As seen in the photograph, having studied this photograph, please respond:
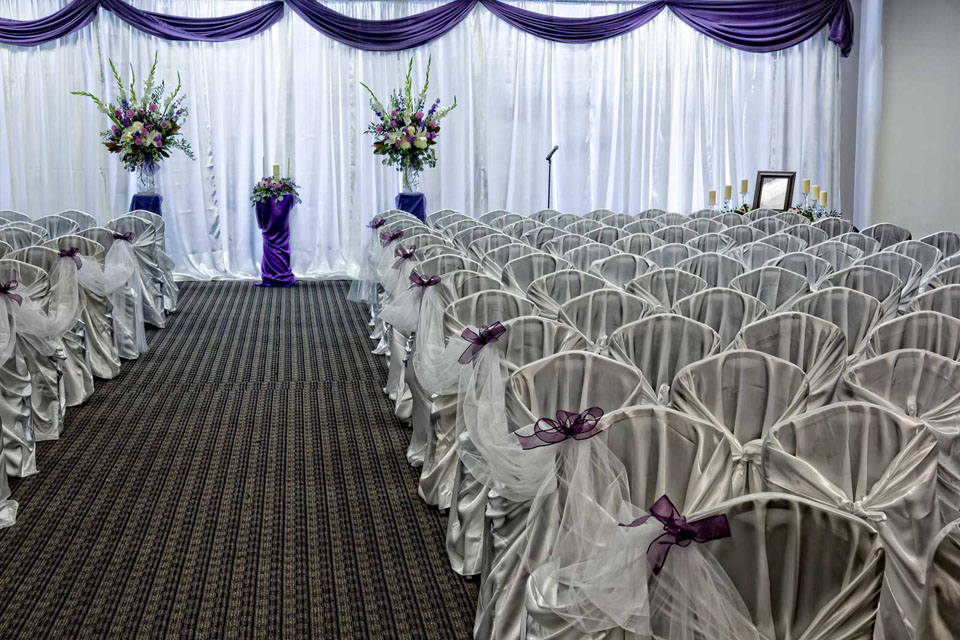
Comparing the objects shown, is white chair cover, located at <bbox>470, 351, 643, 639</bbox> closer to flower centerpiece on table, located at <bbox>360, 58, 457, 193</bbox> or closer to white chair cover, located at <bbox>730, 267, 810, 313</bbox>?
white chair cover, located at <bbox>730, 267, 810, 313</bbox>

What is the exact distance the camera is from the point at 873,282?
5.47 meters

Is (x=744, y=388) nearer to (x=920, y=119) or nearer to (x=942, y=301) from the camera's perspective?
(x=942, y=301)

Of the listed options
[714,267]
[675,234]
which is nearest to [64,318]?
[714,267]

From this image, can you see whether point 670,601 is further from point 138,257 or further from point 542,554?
point 138,257

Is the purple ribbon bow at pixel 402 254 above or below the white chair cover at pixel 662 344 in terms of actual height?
above

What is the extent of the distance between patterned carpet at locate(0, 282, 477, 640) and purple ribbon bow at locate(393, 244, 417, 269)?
80 cm

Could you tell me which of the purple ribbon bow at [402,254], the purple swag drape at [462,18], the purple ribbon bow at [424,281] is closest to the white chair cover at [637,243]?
the purple ribbon bow at [402,254]

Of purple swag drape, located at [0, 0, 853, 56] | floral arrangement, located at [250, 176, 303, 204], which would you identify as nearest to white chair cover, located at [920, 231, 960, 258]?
purple swag drape, located at [0, 0, 853, 56]

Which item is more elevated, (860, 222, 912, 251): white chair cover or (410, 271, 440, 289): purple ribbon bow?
(860, 222, 912, 251): white chair cover

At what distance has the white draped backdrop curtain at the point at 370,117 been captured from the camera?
11.3 metres

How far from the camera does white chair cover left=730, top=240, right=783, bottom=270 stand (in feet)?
22.8

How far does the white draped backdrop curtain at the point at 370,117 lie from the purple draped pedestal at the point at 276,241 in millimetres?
892

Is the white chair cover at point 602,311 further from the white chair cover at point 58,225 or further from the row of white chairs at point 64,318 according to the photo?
the white chair cover at point 58,225

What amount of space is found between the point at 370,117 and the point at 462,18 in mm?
1726
